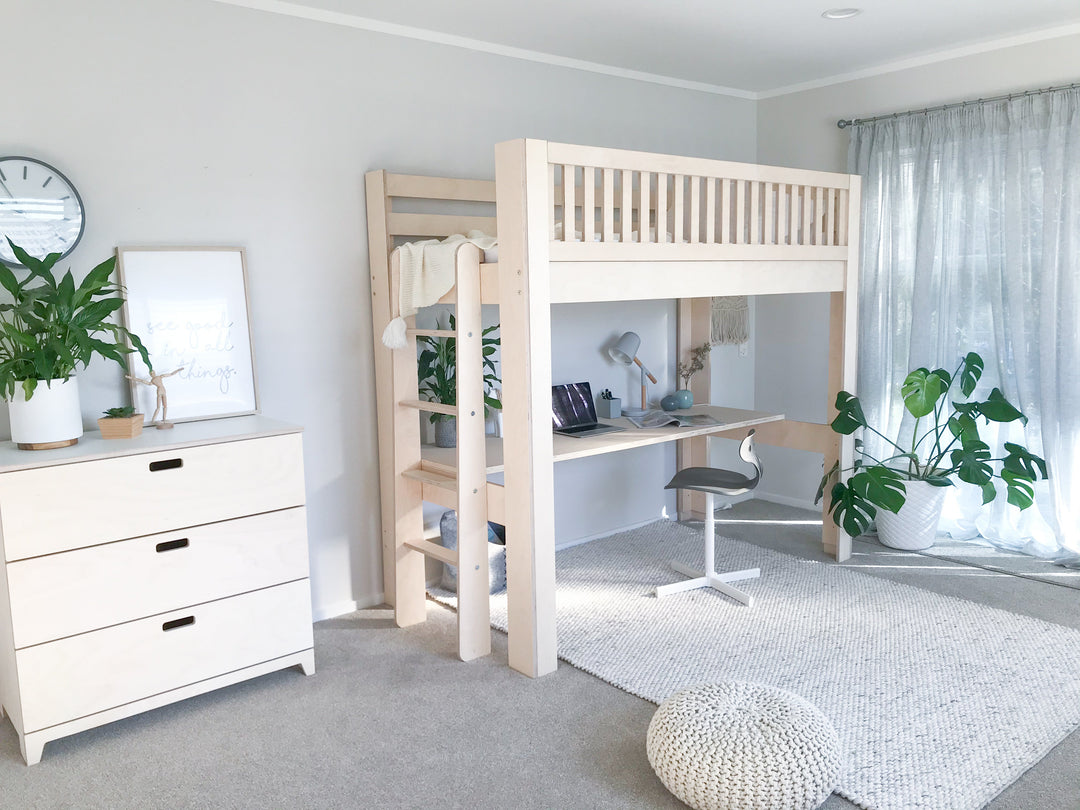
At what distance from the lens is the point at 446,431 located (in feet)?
11.2

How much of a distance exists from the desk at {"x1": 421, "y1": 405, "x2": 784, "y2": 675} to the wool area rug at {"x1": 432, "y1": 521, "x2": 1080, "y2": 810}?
0.20 metres

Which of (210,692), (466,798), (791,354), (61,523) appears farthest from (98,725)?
(791,354)

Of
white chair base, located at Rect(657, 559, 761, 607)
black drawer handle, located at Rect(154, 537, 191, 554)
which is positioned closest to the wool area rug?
white chair base, located at Rect(657, 559, 761, 607)

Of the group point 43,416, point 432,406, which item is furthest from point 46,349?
point 432,406

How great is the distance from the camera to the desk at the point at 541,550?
2744 millimetres

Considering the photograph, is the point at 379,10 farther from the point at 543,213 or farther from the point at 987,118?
the point at 987,118

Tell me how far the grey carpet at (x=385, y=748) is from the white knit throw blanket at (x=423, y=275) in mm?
1129

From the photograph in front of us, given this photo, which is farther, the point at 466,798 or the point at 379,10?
the point at 379,10

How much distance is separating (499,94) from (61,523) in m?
2.39

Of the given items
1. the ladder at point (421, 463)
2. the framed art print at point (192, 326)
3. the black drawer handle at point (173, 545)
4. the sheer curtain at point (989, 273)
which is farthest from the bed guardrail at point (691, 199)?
the black drawer handle at point (173, 545)

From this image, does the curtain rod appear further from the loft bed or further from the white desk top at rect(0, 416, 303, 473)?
the white desk top at rect(0, 416, 303, 473)

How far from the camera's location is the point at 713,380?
15.5 ft

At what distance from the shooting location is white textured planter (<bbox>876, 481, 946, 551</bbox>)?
3.91 m

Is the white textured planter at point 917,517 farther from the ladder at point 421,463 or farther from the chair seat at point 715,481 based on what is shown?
the ladder at point 421,463
